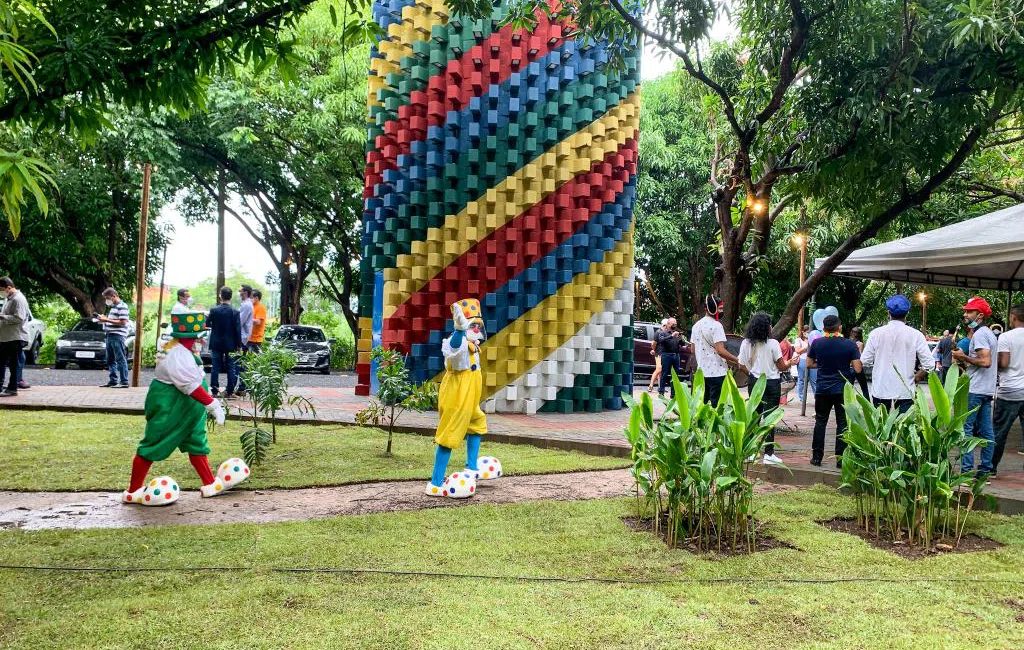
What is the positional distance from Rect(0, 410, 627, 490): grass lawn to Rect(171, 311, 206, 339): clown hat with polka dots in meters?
1.38

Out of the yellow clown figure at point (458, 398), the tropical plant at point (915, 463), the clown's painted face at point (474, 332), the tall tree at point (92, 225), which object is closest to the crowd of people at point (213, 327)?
the yellow clown figure at point (458, 398)

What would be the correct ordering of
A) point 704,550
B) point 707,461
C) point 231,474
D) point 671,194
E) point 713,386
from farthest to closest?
1. point 671,194
2. point 713,386
3. point 231,474
4. point 704,550
5. point 707,461

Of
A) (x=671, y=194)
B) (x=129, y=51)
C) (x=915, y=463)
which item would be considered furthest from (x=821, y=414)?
(x=671, y=194)

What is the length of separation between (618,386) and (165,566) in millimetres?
9525

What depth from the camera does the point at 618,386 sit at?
13266 millimetres

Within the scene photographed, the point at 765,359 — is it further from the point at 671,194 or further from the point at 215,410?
the point at 671,194

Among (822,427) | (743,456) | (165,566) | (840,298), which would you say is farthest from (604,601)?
(840,298)

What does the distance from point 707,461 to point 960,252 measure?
5088 millimetres

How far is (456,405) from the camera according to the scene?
648 cm

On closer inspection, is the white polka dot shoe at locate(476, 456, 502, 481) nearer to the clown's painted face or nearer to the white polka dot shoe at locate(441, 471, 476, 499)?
the white polka dot shoe at locate(441, 471, 476, 499)

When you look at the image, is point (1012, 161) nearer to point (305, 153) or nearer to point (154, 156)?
point (305, 153)

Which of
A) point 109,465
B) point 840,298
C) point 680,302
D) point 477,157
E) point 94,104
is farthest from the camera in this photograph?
point 840,298

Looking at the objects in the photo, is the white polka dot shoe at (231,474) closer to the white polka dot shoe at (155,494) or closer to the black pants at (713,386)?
the white polka dot shoe at (155,494)

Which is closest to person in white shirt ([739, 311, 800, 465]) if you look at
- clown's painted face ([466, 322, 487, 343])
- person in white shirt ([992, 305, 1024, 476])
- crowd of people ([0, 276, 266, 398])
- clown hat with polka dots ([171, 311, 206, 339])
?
person in white shirt ([992, 305, 1024, 476])
